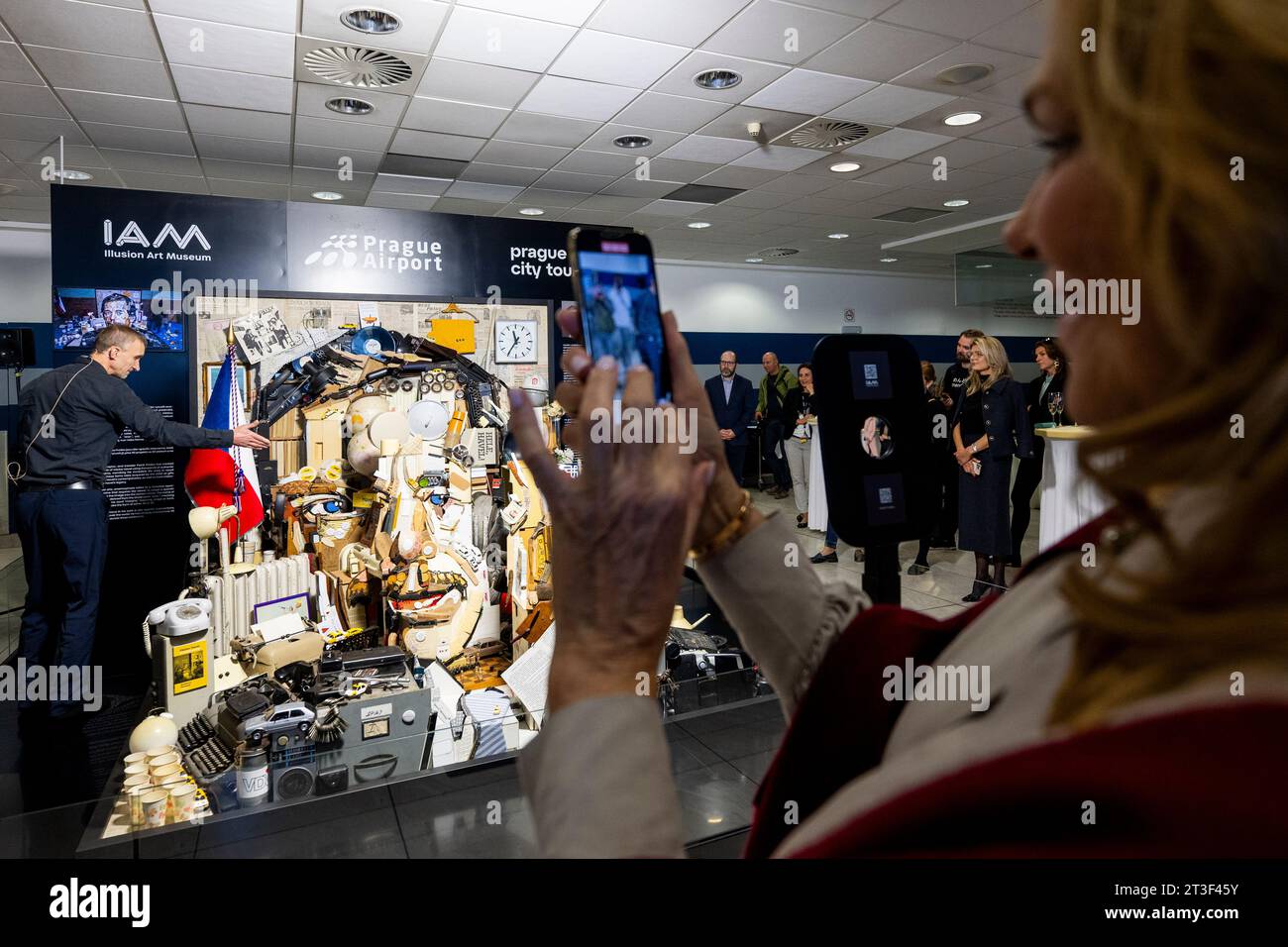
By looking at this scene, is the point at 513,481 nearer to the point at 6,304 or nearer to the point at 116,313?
the point at 116,313

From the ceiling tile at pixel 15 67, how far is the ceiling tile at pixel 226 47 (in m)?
0.81

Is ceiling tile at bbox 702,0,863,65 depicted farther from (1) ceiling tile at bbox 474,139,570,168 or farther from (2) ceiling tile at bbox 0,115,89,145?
(2) ceiling tile at bbox 0,115,89,145

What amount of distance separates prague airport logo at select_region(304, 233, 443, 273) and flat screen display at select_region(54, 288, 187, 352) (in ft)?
2.84

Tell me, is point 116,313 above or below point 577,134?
below

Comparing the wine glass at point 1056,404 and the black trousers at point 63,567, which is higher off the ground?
the wine glass at point 1056,404

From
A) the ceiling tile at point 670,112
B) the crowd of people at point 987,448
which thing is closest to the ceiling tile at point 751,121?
the ceiling tile at point 670,112

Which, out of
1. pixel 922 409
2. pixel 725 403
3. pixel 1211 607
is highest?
pixel 725 403

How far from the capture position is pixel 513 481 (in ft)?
13.1

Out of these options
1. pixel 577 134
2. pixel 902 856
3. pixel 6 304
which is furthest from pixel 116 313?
pixel 6 304

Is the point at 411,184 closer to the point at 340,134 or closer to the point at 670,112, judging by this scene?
the point at 340,134

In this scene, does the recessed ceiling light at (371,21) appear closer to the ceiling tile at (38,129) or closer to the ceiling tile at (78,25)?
the ceiling tile at (78,25)

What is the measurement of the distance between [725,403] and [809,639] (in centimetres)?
818

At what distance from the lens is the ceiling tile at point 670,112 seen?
5.31 m

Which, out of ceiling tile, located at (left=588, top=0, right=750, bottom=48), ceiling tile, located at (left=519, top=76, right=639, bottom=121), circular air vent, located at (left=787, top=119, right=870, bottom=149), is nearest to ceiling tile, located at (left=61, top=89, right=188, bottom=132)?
ceiling tile, located at (left=519, top=76, right=639, bottom=121)
